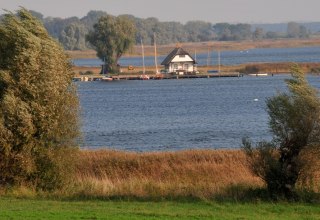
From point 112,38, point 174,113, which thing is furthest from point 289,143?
point 112,38

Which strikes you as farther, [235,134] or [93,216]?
[235,134]

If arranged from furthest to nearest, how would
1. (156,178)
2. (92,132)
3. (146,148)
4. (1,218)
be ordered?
(92,132) < (146,148) < (156,178) < (1,218)

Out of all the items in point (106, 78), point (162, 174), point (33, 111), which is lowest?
point (106, 78)

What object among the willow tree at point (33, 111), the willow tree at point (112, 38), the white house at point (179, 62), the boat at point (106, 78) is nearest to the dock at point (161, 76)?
the boat at point (106, 78)

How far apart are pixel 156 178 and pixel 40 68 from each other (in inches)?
260

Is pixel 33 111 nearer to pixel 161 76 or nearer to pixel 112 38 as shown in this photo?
pixel 112 38

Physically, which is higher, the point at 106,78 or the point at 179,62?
the point at 179,62

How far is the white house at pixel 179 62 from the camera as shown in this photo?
455 feet

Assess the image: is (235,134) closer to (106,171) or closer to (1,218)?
(106,171)

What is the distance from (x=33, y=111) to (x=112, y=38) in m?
119

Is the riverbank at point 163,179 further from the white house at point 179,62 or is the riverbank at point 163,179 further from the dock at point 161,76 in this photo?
the dock at point 161,76

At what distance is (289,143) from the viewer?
837 inches

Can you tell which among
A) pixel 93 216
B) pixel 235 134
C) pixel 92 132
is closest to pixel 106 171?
pixel 93 216

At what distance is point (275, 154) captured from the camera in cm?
2130
